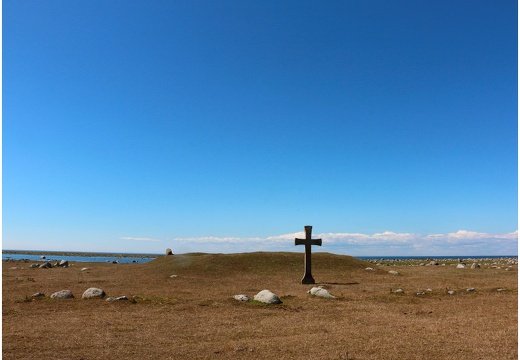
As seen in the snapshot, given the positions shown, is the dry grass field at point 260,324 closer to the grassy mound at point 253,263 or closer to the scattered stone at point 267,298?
the scattered stone at point 267,298

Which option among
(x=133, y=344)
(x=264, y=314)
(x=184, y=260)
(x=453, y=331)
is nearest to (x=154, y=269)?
(x=184, y=260)

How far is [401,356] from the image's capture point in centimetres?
978

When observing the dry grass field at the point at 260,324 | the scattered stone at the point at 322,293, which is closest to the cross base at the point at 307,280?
the dry grass field at the point at 260,324

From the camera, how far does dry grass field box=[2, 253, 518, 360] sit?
10266mm

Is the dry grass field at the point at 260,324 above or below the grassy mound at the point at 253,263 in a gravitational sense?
below

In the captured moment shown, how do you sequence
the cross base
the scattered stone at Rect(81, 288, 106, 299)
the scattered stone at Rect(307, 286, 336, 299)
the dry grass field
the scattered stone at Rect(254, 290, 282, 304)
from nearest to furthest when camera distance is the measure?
the dry grass field, the scattered stone at Rect(254, 290, 282, 304), the scattered stone at Rect(81, 288, 106, 299), the scattered stone at Rect(307, 286, 336, 299), the cross base

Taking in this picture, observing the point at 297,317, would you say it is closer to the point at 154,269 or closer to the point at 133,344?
the point at 133,344

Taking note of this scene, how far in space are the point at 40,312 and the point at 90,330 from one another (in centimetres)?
486

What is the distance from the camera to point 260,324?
1385 centimetres

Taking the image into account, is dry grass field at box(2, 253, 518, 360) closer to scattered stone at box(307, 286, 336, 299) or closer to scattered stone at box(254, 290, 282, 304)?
scattered stone at box(254, 290, 282, 304)

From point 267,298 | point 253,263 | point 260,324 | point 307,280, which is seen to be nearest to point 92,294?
point 267,298

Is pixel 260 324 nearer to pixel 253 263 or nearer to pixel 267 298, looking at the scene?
pixel 267 298

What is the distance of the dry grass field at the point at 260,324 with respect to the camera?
1027 centimetres

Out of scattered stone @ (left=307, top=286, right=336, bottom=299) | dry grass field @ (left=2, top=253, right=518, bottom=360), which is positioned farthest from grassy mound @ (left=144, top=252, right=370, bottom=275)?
scattered stone @ (left=307, top=286, right=336, bottom=299)
